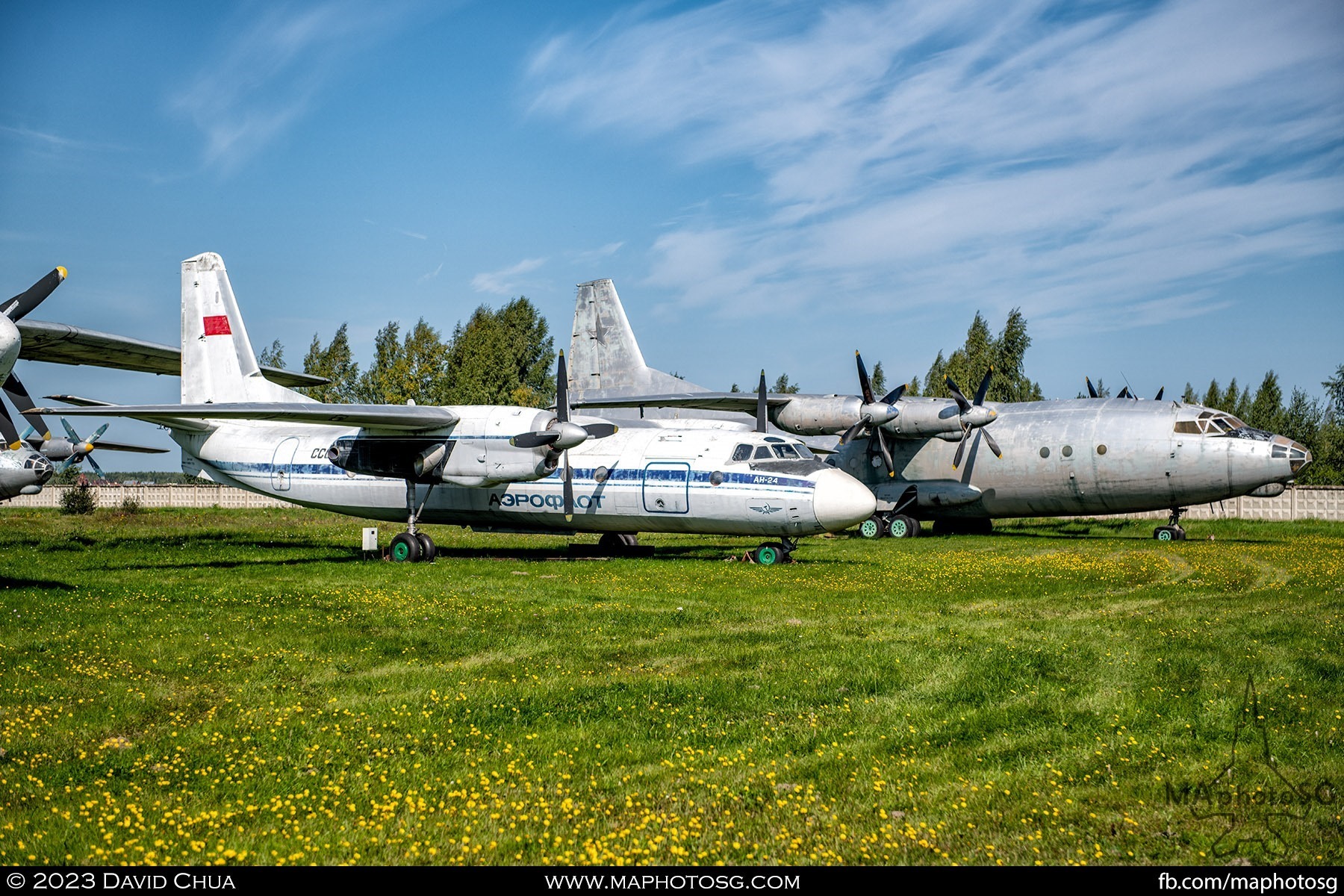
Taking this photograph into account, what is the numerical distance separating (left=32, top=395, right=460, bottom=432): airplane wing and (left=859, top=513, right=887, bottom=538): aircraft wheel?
49.7 feet

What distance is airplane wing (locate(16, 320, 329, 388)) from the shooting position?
2192 cm

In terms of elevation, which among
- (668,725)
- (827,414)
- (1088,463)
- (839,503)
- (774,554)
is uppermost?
(827,414)

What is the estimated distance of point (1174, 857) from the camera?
17.5 feet

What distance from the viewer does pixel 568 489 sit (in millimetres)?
21953

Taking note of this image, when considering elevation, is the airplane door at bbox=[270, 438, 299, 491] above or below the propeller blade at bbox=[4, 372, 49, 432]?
below

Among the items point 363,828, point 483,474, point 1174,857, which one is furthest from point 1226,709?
point 483,474

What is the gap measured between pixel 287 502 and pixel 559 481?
56.6ft

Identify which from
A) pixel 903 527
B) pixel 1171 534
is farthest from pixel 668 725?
pixel 1171 534

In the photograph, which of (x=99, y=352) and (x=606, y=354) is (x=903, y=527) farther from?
(x=99, y=352)

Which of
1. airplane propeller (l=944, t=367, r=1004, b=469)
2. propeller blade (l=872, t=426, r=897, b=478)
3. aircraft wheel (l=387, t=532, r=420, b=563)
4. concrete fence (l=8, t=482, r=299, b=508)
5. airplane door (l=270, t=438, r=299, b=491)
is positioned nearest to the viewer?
aircraft wheel (l=387, t=532, r=420, b=563)

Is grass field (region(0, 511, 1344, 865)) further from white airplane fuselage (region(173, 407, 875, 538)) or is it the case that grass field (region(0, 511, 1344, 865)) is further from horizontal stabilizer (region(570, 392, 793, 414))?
horizontal stabilizer (region(570, 392, 793, 414))

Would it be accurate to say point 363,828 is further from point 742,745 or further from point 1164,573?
point 1164,573

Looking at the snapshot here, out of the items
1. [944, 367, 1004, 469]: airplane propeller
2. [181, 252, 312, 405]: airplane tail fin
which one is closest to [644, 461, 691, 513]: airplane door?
[181, 252, 312, 405]: airplane tail fin

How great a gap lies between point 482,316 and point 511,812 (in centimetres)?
6010
